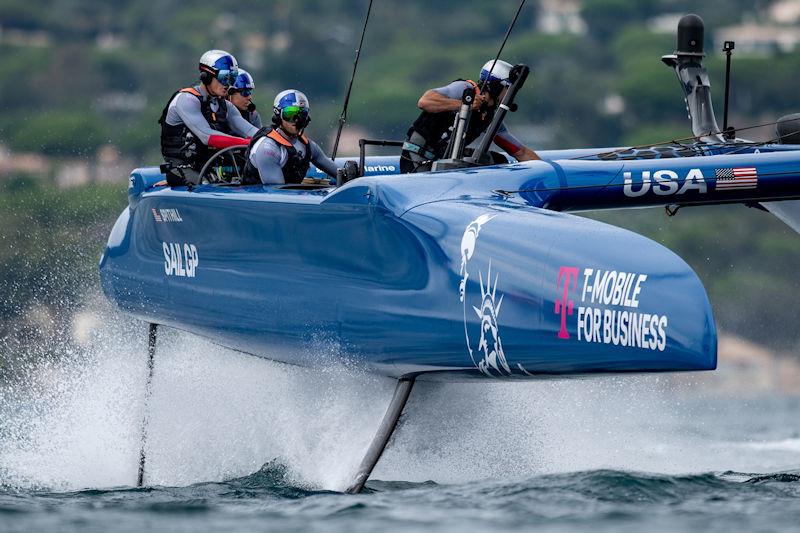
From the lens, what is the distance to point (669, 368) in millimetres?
4867

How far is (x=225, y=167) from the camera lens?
770 centimetres

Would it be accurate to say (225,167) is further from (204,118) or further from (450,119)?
(450,119)

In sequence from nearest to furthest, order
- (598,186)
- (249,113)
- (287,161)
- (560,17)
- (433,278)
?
(433,278), (598,186), (287,161), (249,113), (560,17)

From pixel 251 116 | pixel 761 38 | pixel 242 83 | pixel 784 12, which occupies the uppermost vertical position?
pixel 784 12

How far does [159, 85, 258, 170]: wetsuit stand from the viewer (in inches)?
303

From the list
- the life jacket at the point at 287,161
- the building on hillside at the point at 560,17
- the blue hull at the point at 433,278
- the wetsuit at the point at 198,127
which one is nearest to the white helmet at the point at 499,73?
the blue hull at the point at 433,278

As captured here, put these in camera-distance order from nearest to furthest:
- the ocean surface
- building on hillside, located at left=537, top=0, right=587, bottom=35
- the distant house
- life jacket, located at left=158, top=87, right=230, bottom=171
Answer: the ocean surface < life jacket, located at left=158, top=87, right=230, bottom=171 < the distant house < building on hillside, located at left=537, top=0, right=587, bottom=35

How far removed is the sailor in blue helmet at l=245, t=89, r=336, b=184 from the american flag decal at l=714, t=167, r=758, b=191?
1608 millimetres

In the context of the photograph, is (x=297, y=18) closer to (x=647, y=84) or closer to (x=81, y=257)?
(x=647, y=84)

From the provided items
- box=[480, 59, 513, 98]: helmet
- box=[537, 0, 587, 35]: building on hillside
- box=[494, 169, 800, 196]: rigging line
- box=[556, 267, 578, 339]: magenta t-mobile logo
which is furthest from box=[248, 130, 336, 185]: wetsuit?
box=[537, 0, 587, 35]: building on hillside

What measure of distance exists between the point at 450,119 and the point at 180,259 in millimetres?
1227

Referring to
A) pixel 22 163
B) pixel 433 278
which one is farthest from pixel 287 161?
pixel 22 163

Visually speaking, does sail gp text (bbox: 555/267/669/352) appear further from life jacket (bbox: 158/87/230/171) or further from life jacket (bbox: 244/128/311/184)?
life jacket (bbox: 158/87/230/171)

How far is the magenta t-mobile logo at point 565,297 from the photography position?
518 cm
